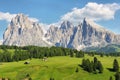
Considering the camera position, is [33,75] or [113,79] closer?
[113,79]

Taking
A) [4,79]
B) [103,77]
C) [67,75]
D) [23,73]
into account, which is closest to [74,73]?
[67,75]

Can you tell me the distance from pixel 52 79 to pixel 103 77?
124ft

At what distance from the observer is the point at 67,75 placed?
194750 millimetres

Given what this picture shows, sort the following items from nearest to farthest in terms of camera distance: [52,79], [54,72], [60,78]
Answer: [52,79] < [60,78] < [54,72]

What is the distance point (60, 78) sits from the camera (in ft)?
614

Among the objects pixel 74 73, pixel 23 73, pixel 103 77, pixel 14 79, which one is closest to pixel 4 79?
pixel 14 79

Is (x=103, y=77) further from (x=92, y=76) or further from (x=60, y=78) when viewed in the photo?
(x=60, y=78)

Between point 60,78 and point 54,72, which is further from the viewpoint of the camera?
point 54,72

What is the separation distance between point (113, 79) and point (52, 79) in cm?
3984

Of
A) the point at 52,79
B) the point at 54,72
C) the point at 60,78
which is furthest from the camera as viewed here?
the point at 54,72

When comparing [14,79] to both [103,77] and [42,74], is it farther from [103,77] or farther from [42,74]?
[103,77]

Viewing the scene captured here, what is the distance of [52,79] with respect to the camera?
17400 centimetres

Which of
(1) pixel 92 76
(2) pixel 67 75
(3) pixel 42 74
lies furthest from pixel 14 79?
(1) pixel 92 76

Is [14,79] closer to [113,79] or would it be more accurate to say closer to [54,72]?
[54,72]
